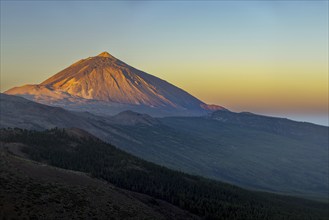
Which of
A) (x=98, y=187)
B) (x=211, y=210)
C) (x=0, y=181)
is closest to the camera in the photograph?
(x=0, y=181)

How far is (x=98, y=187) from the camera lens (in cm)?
10625

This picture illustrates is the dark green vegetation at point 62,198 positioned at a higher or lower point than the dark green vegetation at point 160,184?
higher

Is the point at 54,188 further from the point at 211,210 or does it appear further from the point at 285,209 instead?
the point at 285,209

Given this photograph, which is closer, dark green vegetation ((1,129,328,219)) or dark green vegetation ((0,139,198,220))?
dark green vegetation ((0,139,198,220))

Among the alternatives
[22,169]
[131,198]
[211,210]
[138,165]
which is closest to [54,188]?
[22,169]

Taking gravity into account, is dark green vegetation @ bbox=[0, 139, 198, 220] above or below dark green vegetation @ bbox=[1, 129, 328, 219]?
above

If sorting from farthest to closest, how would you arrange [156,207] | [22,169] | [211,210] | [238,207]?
[238,207] → [211,210] → [156,207] → [22,169]

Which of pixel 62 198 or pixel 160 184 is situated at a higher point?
pixel 62 198

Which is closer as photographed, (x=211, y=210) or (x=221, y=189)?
(x=211, y=210)

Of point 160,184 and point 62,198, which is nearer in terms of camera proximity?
point 62,198

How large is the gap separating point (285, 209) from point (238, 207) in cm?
4327

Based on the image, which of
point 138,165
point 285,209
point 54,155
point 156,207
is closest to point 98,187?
point 156,207

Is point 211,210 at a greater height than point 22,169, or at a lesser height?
lesser

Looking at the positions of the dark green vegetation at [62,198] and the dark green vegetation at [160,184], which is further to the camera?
the dark green vegetation at [160,184]
